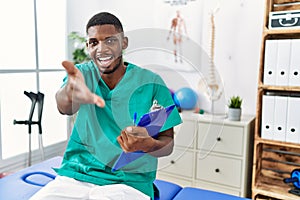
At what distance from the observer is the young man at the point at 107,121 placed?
0.75 metres

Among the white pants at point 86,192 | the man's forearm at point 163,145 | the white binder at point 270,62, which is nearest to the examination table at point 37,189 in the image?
the white pants at point 86,192

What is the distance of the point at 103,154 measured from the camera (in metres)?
0.87

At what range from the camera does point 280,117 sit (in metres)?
1.67

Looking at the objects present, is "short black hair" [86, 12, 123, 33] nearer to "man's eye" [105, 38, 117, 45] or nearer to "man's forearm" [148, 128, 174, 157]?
"man's eye" [105, 38, 117, 45]

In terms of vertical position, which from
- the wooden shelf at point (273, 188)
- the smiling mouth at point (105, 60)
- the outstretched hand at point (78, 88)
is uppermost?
the smiling mouth at point (105, 60)

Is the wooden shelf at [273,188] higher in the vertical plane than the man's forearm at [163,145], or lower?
lower

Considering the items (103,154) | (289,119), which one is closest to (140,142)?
(103,154)

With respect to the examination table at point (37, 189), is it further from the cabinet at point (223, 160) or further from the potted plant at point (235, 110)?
the potted plant at point (235, 110)

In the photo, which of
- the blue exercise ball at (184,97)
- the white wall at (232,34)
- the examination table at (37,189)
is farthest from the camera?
the white wall at (232,34)

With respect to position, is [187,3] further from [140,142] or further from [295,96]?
[140,142]

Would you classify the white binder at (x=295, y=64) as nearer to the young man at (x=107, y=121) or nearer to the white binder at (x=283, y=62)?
the white binder at (x=283, y=62)

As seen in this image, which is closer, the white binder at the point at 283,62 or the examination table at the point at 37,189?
the examination table at the point at 37,189

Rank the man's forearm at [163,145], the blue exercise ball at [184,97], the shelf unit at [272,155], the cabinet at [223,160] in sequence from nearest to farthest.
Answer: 1. the man's forearm at [163,145]
2. the blue exercise ball at [184,97]
3. the shelf unit at [272,155]
4. the cabinet at [223,160]

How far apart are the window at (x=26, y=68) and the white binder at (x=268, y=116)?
4.46ft
